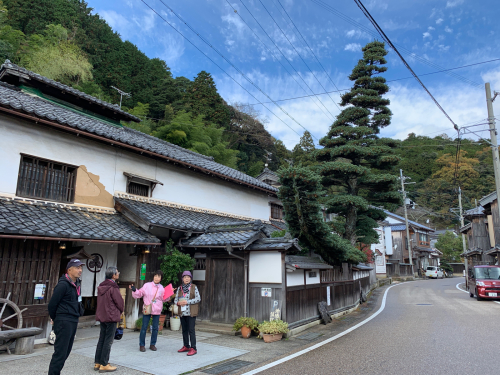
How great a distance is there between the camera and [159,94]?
1583 inches

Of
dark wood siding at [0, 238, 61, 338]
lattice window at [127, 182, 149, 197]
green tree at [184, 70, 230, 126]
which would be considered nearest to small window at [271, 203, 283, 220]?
lattice window at [127, 182, 149, 197]

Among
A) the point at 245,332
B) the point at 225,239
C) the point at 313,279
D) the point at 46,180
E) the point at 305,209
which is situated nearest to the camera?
the point at 245,332

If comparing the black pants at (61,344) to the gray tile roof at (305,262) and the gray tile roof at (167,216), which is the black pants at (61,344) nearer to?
the gray tile roof at (167,216)

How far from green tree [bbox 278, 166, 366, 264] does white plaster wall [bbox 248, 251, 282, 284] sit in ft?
5.92

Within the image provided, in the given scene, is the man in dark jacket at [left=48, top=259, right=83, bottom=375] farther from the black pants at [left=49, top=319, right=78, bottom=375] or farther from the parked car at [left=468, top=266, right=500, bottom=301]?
the parked car at [left=468, top=266, right=500, bottom=301]

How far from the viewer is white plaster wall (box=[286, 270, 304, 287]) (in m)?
9.99

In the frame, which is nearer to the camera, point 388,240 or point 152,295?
point 152,295

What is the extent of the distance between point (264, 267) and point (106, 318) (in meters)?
5.08

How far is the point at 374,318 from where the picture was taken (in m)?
12.7

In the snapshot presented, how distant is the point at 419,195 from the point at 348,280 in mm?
53238

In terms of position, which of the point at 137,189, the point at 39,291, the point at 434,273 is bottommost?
the point at 434,273

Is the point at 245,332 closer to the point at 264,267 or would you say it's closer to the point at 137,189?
the point at 264,267

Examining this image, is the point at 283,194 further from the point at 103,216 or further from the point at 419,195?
the point at 419,195

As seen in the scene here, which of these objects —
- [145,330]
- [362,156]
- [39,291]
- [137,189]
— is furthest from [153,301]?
[362,156]
